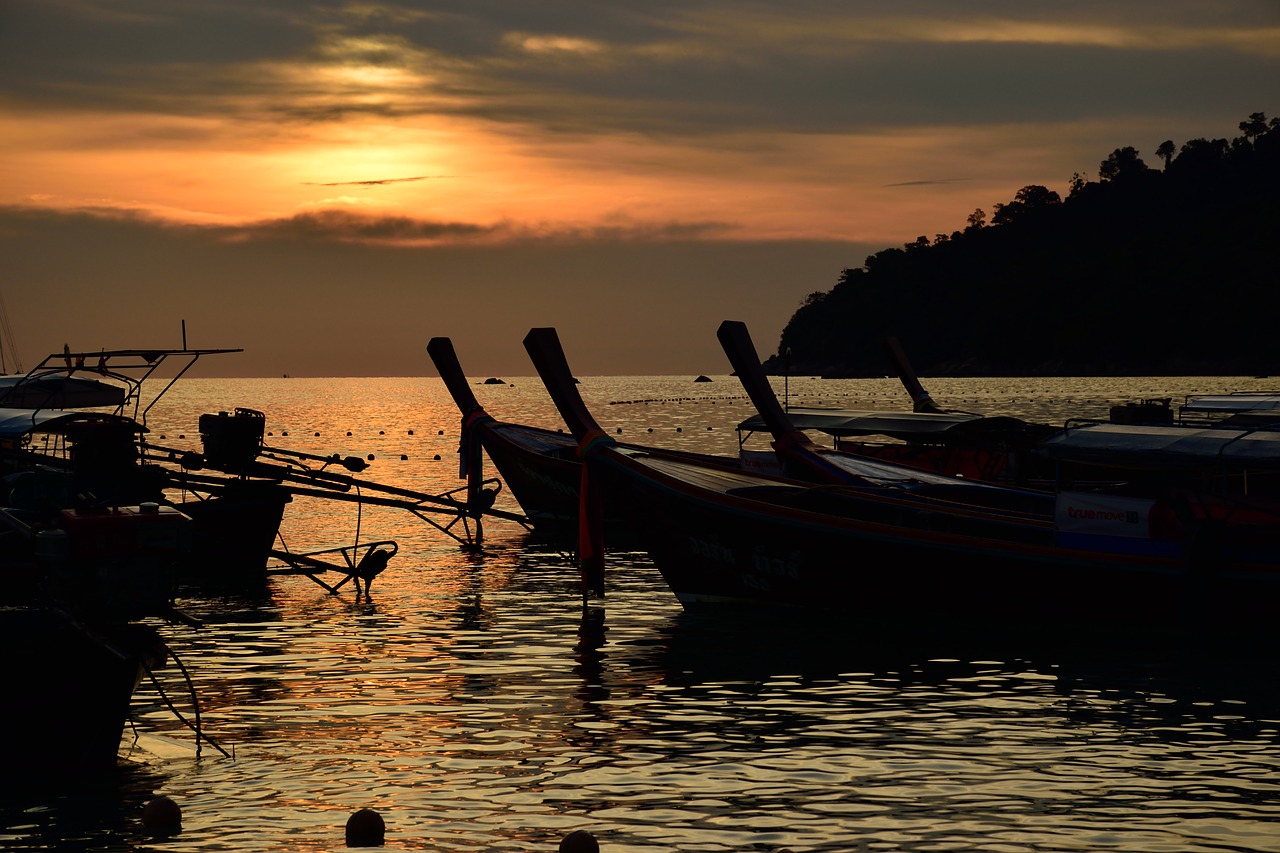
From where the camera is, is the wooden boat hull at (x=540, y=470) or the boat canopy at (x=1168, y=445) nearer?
the boat canopy at (x=1168, y=445)

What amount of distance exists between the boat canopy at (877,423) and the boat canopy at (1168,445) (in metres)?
11.6

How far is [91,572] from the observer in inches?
522

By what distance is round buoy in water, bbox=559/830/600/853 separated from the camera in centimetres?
1114

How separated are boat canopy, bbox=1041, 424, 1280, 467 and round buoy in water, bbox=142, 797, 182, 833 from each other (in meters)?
15.5

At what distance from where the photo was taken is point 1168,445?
22172 mm

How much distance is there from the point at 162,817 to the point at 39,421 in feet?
66.1

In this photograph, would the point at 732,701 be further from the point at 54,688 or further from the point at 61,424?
the point at 61,424

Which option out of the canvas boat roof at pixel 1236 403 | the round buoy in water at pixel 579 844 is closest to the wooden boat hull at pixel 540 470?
the canvas boat roof at pixel 1236 403

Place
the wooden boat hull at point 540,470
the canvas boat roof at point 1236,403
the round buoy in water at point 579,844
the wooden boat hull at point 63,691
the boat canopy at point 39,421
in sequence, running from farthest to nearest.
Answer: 1. the wooden boat hull at point 540,470
2. the canvas boat roof at point 1236,403
3. the boat canopy at point 39,421
4. the wooden boat hull at point 63,691
5. the round buoy in water at point 579,844

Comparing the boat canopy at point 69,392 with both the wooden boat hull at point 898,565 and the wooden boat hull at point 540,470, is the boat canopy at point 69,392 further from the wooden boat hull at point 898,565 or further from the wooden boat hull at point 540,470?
the wooden boat hull at point 898,565

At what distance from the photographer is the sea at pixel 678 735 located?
12.2m

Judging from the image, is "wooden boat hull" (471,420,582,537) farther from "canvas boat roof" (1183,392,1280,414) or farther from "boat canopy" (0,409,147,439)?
"canvas boat roof" (1183,392,1280,414)

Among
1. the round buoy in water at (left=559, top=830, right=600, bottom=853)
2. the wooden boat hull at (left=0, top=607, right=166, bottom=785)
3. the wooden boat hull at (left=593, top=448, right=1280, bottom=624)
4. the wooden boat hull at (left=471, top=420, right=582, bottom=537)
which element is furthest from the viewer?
the wooden boat hull at (left=471, top=420, right=582, bottom=537)

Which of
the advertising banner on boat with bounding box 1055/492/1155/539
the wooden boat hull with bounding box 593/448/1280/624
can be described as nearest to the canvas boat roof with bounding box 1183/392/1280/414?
the wooden boat hull with bounding box 593/448/1280/624
